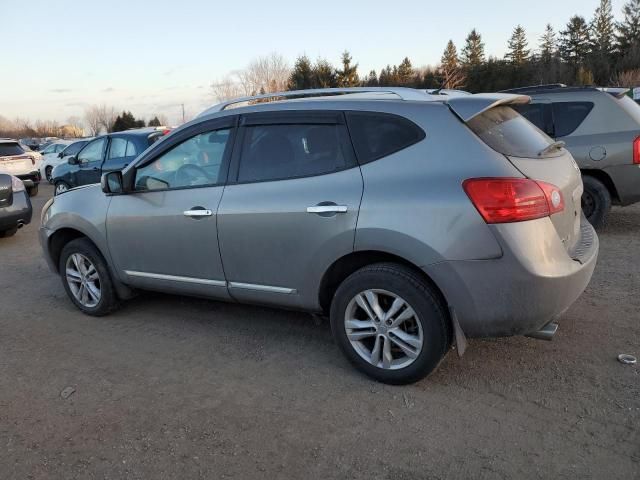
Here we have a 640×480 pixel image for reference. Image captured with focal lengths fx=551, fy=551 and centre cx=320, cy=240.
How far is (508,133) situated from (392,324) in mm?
1344

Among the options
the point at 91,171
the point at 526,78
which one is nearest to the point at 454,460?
the point at 91,171

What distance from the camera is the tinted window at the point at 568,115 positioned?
6870 mm

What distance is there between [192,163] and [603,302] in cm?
347

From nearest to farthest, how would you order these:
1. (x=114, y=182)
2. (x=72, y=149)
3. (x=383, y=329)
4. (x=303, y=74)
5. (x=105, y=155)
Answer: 1. (x=383, y=329)
2. (x=114, y=182)
3. (x=105, y=155)
4. (x=72, y=149)
5. (x=303, y=74)

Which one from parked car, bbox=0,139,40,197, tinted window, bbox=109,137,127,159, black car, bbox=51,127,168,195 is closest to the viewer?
black car, bbox=51,127,168,195

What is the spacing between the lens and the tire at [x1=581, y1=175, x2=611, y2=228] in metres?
6.69

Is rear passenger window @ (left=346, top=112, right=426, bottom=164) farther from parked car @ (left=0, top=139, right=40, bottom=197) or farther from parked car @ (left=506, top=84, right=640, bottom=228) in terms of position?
parked car @ (left=0, top=139, right=40, bottom=197)

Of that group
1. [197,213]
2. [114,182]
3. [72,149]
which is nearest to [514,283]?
[197,213]

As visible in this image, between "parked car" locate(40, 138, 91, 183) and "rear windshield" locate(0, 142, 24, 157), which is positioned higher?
"rear windshield" locate(0, 142, 24, 157)

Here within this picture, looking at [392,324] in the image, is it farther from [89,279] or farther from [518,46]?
[518,46]

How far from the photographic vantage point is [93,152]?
39.5ft

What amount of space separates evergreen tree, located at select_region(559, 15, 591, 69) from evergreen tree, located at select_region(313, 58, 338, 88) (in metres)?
28.7

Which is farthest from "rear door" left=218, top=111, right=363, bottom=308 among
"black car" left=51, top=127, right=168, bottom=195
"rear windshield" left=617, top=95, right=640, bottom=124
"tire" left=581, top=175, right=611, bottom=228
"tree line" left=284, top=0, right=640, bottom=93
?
"tree line" left=284, top=0, right=640, bottom=93

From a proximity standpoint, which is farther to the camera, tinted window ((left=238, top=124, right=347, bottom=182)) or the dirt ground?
tinted window ((left=238, top=124, right=347, bottom=182))
